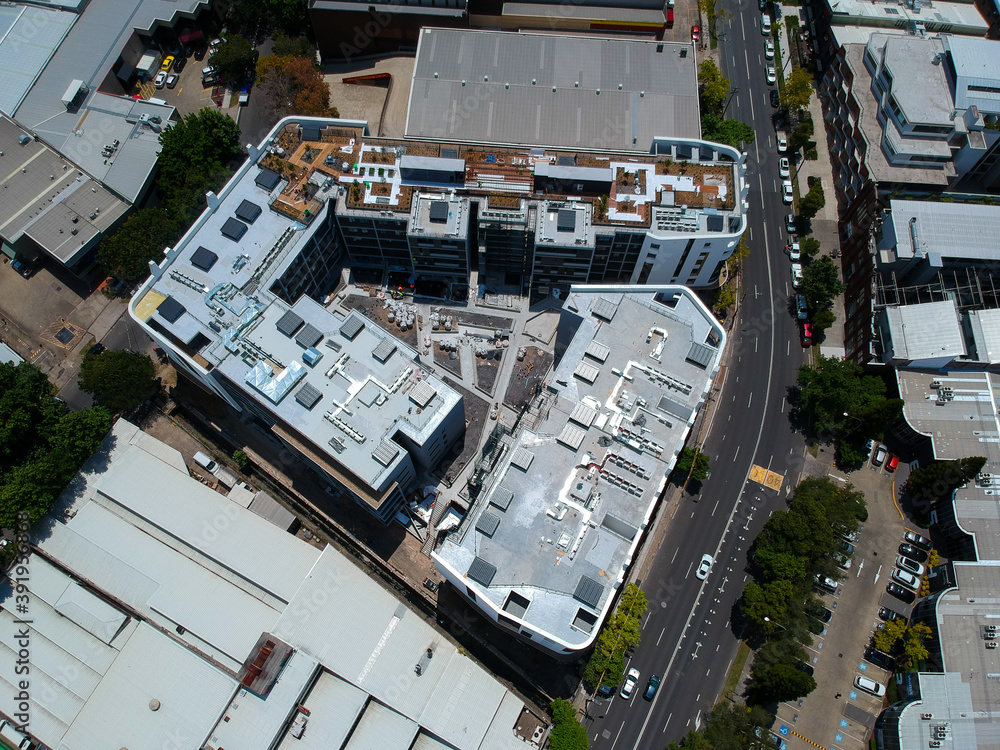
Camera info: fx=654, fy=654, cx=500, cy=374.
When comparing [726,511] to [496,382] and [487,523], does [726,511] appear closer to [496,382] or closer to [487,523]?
[496,382]

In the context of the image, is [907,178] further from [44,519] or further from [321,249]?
[44,519]

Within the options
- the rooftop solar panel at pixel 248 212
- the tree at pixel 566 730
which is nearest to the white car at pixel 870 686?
the tree at pixel 566 730

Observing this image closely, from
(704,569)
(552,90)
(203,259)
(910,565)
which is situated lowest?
(704,569)

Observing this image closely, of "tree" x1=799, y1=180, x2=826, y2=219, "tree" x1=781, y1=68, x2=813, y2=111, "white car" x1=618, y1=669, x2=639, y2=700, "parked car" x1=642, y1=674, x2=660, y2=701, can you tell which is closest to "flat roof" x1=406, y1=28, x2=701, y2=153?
"tree" x1=781, y1=68, x2=813, y2=111

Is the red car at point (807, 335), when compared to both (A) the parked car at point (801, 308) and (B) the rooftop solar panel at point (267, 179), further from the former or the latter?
(B) the rooftop solar panel at point (267, 179)

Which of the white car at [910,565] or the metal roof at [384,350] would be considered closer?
the metal roof at [384,350]

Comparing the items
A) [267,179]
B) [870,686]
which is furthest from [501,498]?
[267,179]

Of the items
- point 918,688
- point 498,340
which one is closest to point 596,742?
point 918,688
